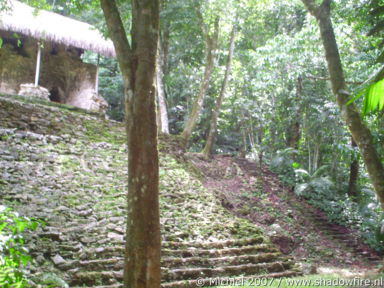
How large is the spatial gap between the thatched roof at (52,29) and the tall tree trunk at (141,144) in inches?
369

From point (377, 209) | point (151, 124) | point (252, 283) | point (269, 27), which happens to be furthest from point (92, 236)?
point (269, 27)

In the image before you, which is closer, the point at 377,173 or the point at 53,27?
the point at 377,173

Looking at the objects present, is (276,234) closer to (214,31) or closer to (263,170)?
(263,170)

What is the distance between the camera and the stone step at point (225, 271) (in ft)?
17.8

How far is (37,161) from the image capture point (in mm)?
7926

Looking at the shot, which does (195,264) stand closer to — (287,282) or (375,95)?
(287,282)

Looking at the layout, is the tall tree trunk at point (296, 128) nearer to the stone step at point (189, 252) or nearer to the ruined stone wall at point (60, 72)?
the stone step at point (189, 252)

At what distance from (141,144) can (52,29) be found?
1111 centimetres

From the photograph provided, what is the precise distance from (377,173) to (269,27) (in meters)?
13.3

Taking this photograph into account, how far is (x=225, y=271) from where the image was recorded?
593cm

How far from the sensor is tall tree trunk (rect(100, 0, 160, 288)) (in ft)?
10.0

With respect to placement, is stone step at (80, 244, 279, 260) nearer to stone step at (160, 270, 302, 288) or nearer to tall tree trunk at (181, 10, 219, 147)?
stone step at (160, 270, 302, 288)

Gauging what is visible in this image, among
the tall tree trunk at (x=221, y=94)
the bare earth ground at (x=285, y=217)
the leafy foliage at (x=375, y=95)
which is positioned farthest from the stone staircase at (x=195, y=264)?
the tall tree trunk at (x=221, y=94)

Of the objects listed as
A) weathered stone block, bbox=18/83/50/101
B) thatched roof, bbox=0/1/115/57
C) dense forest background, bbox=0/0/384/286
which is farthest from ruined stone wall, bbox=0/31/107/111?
weathered stone block, bbox=18/83/50/101
